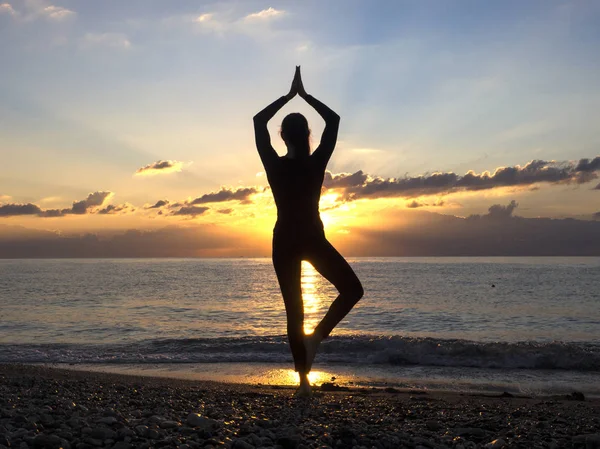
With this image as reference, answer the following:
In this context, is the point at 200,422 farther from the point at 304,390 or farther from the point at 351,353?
the point at 351,353

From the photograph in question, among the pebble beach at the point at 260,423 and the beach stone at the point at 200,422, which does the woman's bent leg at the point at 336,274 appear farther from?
the beach stone at the point at 200,422

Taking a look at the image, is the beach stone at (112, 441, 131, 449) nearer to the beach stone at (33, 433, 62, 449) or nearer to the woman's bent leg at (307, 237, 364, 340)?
the beach stone at (33, 433, 62, 449)

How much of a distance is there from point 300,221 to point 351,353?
8.91 metres

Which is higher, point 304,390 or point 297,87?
point 297,87

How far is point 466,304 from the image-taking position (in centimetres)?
2784

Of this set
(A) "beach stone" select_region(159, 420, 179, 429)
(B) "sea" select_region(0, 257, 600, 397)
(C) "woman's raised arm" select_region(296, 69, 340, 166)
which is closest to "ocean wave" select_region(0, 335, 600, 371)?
(B) "sea" select_region(0, 257, 600, 397)

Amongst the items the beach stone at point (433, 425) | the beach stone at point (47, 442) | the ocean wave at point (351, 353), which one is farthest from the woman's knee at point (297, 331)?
the ocean wave at point (351, 353)

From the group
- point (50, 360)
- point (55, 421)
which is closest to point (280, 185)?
point (55, 421)

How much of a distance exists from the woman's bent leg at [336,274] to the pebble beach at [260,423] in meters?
0.99

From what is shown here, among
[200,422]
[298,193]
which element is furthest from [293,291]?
[200,422]

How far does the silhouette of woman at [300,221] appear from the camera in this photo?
4.88 meters

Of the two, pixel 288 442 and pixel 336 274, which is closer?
pixel 288 442

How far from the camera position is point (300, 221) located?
486 centimetres

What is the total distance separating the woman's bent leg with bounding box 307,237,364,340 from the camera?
4.88 metres
